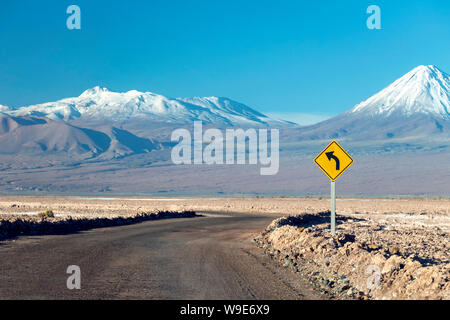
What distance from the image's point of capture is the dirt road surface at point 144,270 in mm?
9102

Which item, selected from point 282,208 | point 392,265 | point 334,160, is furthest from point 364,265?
point 282,208

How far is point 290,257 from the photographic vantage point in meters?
13.1

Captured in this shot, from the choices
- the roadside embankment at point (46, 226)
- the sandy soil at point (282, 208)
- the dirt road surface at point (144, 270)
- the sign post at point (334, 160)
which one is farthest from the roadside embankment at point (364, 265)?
the sandy soil at point (282, 208)

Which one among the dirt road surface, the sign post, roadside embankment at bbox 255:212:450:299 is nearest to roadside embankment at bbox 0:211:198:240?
the dirt road surface

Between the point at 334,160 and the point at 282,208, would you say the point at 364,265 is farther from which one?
the point at 282,208

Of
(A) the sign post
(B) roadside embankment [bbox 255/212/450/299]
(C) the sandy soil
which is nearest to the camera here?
(B) roadside embankment [bbox 255/212/450/299]

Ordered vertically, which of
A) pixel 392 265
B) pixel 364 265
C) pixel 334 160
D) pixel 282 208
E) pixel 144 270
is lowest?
pixel 282 208

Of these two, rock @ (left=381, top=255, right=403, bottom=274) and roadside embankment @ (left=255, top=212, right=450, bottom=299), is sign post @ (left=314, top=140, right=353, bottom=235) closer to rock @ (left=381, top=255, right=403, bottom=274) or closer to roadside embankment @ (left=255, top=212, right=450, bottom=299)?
roadside embankment @ (left=255, top=212, right=450, bottom=299)

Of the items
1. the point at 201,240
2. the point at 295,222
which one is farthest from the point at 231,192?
the point at 201,240

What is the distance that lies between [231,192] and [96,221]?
11541 centimetres

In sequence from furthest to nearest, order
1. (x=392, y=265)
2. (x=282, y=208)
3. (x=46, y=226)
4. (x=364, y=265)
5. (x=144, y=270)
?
(x=282, y=208) < (x=46, y=226) < (x=144, y=270) < (x=364, y=265) < (x=392, y=265)

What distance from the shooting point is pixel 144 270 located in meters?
11.4

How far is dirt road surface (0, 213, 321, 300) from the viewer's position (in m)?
9.10

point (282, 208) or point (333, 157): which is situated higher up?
point (333, 157)
